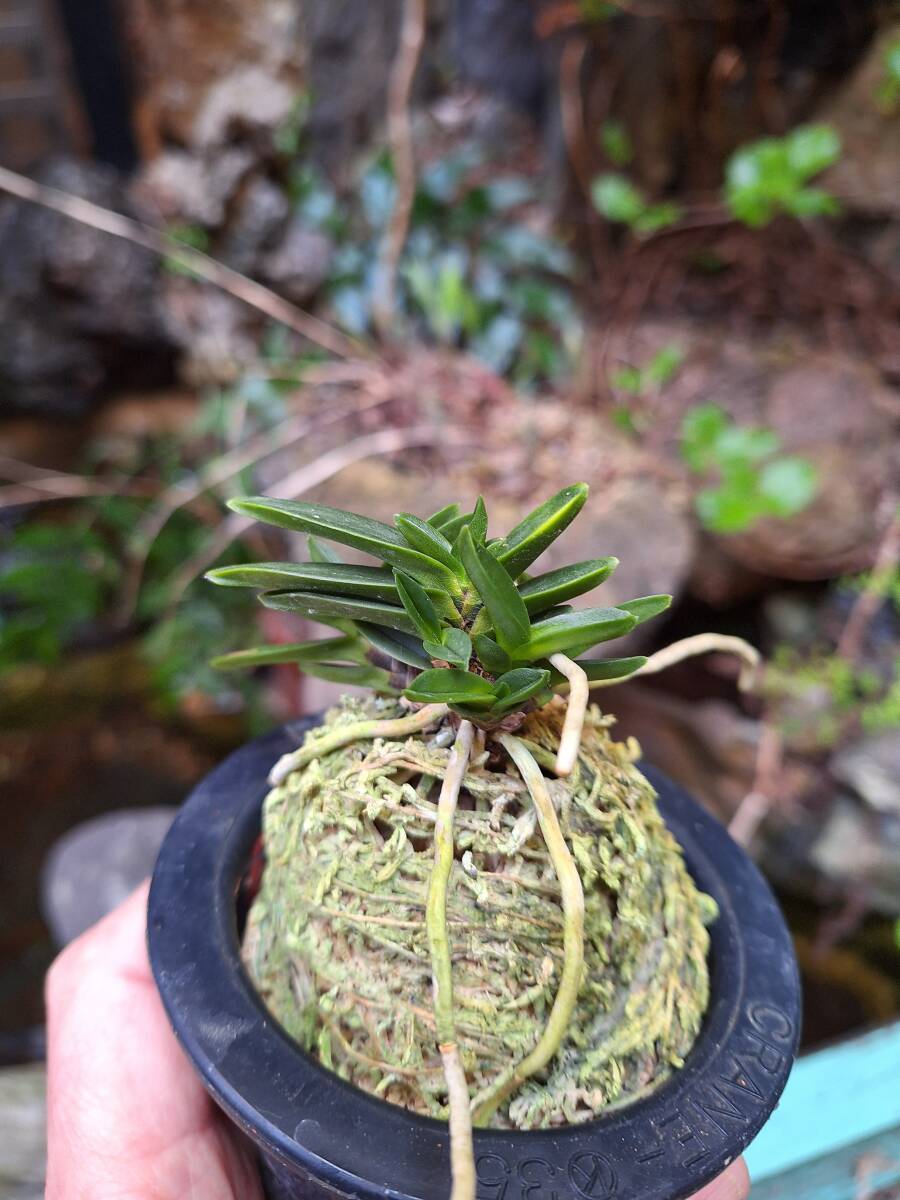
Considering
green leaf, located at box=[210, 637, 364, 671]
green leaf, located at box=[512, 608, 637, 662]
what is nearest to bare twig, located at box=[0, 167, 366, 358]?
green leaf, located at box=[210, 637, 364, 671]

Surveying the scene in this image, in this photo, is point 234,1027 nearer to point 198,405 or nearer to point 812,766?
point 812,766

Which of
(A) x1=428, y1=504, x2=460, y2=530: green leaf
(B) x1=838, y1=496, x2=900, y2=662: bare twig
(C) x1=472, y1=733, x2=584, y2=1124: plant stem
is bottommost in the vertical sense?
(B) x1=838, y1=496, x2=900, y2=662: bare twig

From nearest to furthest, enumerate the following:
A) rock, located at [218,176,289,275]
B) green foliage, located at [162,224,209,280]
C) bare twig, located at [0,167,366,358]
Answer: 1. bare twig, located at [0,167,366,358]
2. green foliage, located at [162,224,209,280]
3. rock, located at [218,176,289,275]

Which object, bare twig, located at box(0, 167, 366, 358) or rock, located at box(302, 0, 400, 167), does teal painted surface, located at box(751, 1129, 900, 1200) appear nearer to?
bare twig, located at box(0, 167, 366, 358)

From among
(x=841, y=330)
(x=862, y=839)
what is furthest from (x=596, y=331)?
(x=862, y=839)

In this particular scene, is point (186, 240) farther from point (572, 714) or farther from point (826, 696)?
point (572, 714)

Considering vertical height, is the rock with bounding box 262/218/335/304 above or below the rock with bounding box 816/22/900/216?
above
